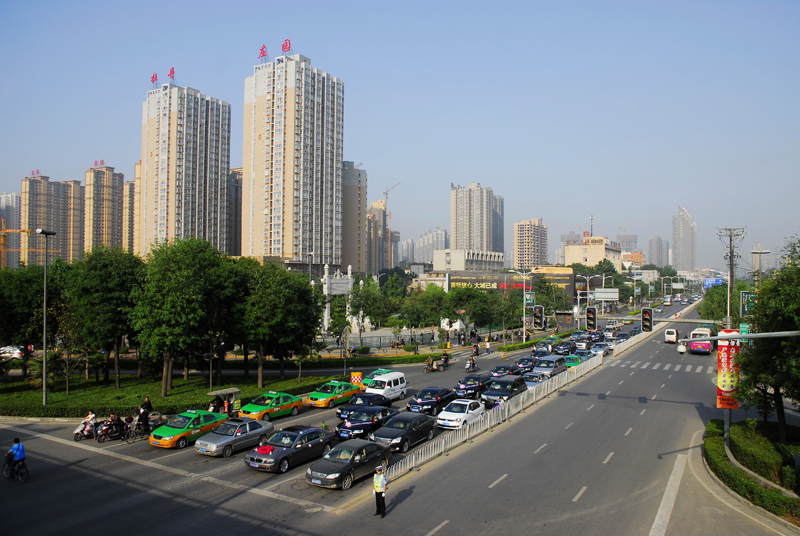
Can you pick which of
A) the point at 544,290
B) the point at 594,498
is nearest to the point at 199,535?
the point at 594,498

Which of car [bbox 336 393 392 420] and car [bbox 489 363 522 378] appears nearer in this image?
car [bbox 336 393 392 420]

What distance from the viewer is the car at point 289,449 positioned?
18.4 m

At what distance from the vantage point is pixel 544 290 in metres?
107

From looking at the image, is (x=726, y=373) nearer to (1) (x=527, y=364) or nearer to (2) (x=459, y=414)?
(2) (x=459, y=414)

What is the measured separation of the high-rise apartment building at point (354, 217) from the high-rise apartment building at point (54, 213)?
86967 mm

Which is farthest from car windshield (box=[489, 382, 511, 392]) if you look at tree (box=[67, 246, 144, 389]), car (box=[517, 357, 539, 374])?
tree (box=[67, 246, 144, 389])

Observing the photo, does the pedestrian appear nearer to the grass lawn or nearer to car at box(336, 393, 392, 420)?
car at box(336, 393, 392, 420)

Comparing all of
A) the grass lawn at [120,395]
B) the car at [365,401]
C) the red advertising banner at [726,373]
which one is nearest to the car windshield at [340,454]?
the car at [365,401]

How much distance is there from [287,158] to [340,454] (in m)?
106

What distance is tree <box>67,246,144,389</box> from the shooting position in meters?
34.5

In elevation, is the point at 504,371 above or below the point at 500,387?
below

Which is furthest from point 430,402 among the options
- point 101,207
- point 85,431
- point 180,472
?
point 101,207

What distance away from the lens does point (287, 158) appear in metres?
116

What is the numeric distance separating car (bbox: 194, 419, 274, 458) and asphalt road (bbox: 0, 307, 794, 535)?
39 centimetres
